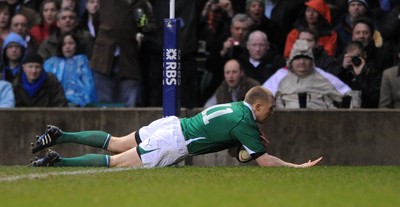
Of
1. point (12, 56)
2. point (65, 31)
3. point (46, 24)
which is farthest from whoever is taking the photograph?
point (46, 24)

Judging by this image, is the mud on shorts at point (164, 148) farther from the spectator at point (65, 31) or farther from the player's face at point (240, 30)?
the spectator at point (65, 31)

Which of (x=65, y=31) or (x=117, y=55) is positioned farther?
(x=65, y=31)

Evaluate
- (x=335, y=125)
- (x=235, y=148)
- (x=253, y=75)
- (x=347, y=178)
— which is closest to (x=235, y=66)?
(x=253, y=75)

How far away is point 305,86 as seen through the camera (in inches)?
657

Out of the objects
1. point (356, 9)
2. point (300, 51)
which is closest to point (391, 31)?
point (356, 9)

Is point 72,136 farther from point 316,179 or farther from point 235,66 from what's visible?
point 235,66

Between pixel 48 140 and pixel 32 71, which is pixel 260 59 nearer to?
pixel 32 71

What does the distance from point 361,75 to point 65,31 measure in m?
4.49

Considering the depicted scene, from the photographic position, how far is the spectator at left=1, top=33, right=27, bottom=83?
59.4ft

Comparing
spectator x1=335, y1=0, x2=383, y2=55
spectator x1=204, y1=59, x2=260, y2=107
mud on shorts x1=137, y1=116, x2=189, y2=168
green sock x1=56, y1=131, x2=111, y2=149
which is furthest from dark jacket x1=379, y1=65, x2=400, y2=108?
green sock x1=56, y1=131, x2=111, y2=149

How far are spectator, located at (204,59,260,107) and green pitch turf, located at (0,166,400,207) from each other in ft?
13.1

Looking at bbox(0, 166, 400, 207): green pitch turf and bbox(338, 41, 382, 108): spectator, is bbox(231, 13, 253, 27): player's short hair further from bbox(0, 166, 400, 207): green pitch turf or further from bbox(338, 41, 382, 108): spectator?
bbox(0, 166, 400, 207): green pitch turf

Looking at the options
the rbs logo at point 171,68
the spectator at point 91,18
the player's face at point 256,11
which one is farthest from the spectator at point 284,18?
the rbs logo at point 171,68

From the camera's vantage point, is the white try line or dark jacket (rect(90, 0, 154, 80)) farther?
dark jacket (rect(90, 0, 154, 80))
